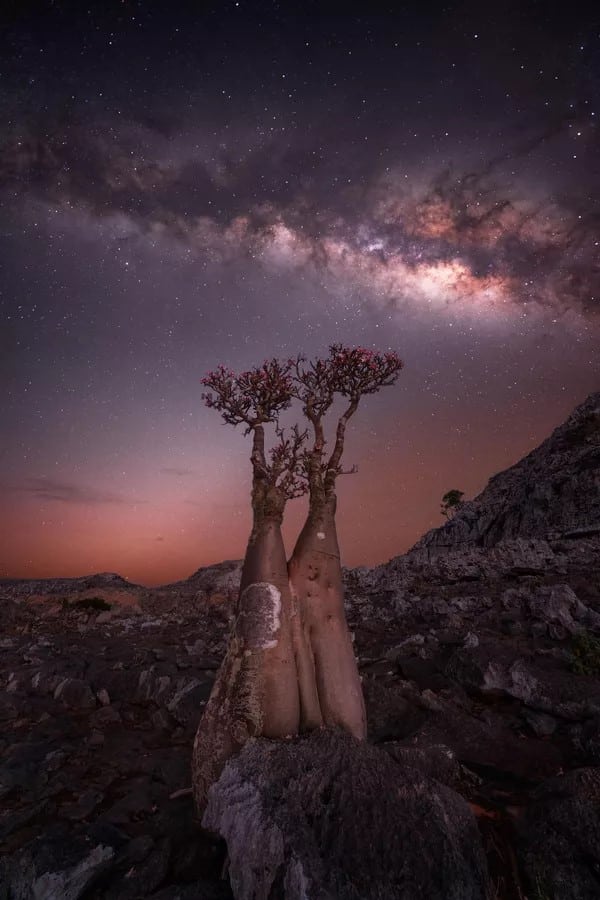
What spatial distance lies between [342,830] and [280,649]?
240cm

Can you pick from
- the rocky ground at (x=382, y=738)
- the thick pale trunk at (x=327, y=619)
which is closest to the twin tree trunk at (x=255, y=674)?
the thick pale trunk at (x=327, y=619)

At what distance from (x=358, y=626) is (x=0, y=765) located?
10900 mm

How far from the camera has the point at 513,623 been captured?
432 inches

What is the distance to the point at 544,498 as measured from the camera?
33500 millimetres

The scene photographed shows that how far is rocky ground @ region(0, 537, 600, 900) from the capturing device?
13.0 ft

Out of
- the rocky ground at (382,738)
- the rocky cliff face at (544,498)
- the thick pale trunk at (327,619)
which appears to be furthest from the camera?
the rocky cliff face at (544,498)

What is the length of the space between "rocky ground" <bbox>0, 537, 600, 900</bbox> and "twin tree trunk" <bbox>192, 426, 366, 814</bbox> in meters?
0.86

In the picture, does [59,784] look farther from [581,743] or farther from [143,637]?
[143,637]

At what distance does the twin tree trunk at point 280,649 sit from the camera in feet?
18.1

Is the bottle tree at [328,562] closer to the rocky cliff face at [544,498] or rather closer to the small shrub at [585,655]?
the small shrub at [585,655]

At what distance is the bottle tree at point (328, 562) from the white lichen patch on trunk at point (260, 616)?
56 cm

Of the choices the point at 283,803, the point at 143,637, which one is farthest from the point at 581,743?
the point at 143,637

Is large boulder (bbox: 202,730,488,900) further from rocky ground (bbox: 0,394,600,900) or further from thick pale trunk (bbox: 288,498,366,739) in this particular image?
thick pale trunk (bbox: 288,498,366,739)

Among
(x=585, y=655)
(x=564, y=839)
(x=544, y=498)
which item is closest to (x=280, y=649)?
(x=564, y=839)
